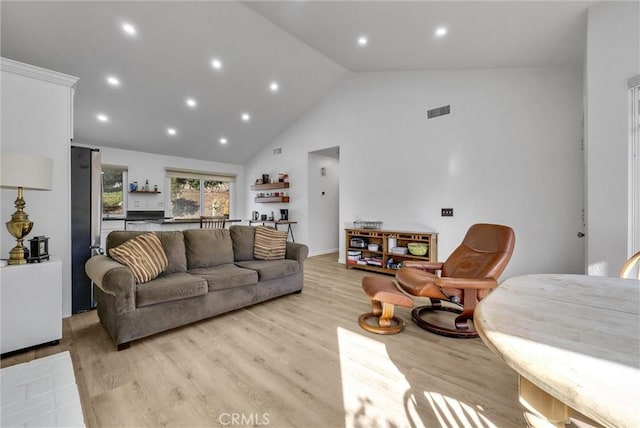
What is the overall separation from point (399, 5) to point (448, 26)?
665mm

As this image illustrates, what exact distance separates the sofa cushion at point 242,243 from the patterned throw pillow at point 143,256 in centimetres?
85

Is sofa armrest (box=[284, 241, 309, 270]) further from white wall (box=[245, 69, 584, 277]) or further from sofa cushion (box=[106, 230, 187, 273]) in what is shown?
white wall (box=[245, 69, 584, 277])

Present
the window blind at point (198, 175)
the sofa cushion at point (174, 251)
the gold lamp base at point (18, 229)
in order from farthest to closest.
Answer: the window blind at point (198, 175)
the sofa cushion at point (174, 251)
the gold lamp base at point (18, 229)

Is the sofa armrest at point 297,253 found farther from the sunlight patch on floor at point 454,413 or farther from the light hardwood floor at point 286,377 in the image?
the sunlight patch on floor at point 454,413

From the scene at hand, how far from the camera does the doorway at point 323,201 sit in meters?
6.26

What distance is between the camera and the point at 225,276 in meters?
2.66

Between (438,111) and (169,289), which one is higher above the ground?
(438,111)

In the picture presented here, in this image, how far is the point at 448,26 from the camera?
3.03m

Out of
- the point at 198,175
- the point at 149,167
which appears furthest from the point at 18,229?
the point at 198,175

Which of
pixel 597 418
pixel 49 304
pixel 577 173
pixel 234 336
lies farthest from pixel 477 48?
pixel 49 304

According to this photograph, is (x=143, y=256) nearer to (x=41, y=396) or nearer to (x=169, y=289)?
(x=169, y=289)

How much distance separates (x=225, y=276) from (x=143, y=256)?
29.6 inches

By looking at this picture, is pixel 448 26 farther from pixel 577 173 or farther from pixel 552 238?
pixel 552 238

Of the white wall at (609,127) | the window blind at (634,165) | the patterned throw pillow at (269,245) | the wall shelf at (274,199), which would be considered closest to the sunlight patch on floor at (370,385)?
the patterned throw pillow at (269,245)
